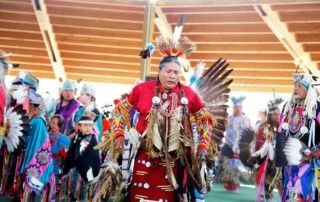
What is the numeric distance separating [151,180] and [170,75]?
0.61 m

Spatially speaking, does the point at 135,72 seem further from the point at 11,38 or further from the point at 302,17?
the point at 302,17

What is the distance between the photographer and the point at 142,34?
9234 mm

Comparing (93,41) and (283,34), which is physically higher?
(93,41)

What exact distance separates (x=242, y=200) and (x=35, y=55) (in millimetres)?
6876

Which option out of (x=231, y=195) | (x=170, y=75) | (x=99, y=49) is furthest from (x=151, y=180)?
(x=99, y=49)

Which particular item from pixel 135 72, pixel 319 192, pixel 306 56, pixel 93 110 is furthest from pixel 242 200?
pixel 135 72

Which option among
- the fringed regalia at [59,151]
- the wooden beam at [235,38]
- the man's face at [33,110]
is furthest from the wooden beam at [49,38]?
the man's face at [33,110]

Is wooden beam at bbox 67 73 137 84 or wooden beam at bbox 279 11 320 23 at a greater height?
wooden beam at bbox 279 11 320 23

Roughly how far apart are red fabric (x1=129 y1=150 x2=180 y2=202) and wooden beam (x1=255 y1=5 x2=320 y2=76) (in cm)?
673

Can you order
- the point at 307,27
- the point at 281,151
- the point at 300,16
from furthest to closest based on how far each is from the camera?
the point at 307,27 < the point at 300,16 < the point at 281,151

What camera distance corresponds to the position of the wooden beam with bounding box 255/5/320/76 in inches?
376

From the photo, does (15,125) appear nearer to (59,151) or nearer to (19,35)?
(59,151)

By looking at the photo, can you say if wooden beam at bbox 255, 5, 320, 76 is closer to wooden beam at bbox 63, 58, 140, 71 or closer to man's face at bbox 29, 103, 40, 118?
wooden beam at bbox 63, 58, 140, 71

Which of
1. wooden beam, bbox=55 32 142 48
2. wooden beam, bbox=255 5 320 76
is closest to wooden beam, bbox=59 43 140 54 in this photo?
wooden beam, bbox=55 32 142 48
